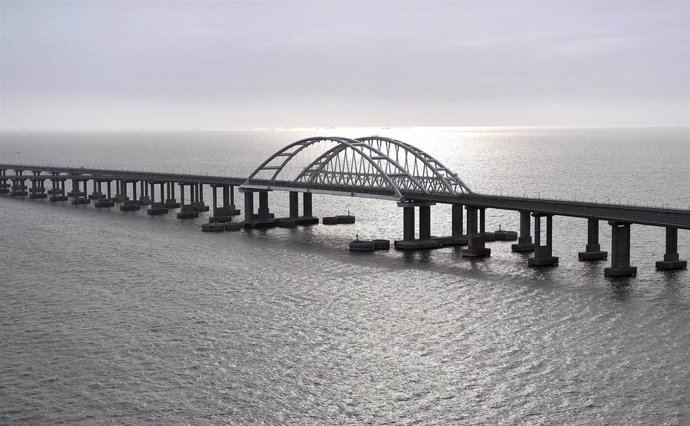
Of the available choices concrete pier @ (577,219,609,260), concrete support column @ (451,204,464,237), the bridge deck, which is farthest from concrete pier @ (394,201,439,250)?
concrete pier @ (577,219,609,260)

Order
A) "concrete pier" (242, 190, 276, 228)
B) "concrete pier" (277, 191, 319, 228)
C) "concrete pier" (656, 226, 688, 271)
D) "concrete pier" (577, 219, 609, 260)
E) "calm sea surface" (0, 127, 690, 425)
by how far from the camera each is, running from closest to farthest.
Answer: "calm sea surface" (0, 127, 690, 425) < "concrete pier" (656, 226, 688, 271) < "concrete pier" (577, 219, 609, 260) < "concrete pier" (242, 190, 276, 228) < "concrete pier" (277, 191, 319, 228)

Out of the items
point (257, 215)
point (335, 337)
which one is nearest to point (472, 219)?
point (257, 215)

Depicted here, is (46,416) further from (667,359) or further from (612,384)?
(667,359)

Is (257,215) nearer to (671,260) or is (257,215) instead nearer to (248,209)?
(248,209)

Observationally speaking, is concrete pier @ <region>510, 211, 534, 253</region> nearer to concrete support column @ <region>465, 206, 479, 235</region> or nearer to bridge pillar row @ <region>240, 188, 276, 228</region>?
concrete support column @ <region>465, 206, 479, 235</region>

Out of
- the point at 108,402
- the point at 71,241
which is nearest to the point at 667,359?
the point at 108,402
